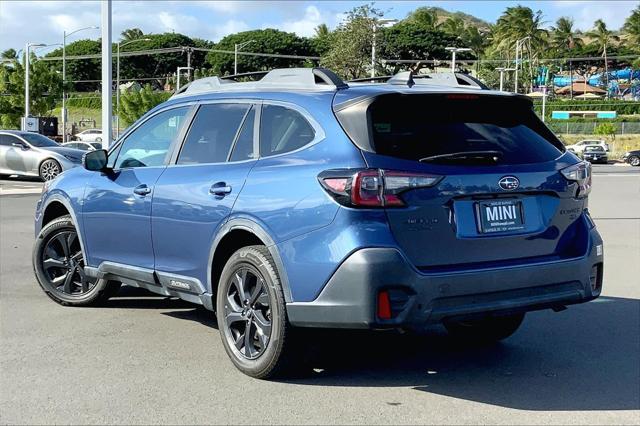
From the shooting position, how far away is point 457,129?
4.84m

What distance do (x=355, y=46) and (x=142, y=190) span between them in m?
30.5

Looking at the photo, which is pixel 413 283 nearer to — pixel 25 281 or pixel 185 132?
pixel 185 132

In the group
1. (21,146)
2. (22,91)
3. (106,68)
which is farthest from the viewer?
(22,91)

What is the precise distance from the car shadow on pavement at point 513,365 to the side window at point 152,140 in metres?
1.86

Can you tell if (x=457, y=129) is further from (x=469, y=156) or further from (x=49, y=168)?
(x=49, y=168)

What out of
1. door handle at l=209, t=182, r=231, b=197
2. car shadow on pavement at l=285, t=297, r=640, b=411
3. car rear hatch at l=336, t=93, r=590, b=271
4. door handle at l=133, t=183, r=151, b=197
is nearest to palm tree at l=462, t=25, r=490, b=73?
car shadow on pavement at l=285, t=297, r=640, b=411

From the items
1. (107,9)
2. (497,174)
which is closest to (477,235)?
(497,174)

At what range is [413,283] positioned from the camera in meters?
4.37

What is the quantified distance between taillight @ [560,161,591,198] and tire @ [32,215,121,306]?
12.9ft

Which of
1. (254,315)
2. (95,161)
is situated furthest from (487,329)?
(95,161)

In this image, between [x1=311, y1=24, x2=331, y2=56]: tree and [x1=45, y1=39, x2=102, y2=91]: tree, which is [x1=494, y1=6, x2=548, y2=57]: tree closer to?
[x1=311, y1=24, x2=331, y2=56]: tree

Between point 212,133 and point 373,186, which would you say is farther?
point 212,133

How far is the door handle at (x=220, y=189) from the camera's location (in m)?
5.20

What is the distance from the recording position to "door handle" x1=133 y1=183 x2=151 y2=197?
5929mm
